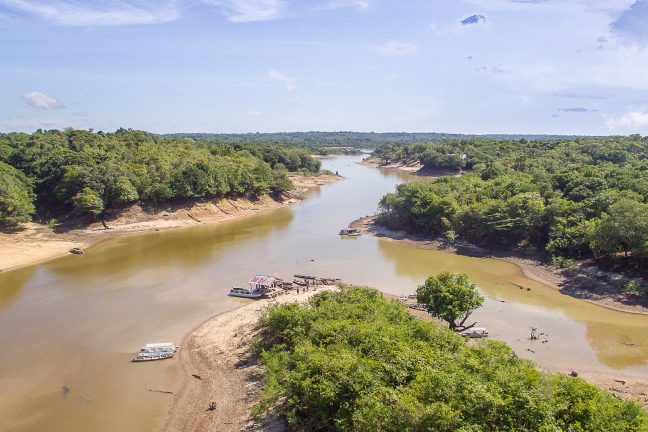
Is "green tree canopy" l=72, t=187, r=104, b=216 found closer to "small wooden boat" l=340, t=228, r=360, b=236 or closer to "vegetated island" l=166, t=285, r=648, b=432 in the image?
"small wooden boat" l=340, t=228, r=360, b=236

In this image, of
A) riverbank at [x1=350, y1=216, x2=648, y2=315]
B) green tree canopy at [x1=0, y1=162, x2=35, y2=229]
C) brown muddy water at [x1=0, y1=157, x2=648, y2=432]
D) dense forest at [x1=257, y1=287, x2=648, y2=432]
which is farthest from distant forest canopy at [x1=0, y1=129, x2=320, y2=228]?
dense forest at [x1=257, y1=287, x2=648, y2=432]

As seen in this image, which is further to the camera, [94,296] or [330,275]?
[330,275]

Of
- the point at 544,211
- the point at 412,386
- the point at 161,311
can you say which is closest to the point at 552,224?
the point at 544,211

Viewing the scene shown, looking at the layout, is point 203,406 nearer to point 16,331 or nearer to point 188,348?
point 188,348

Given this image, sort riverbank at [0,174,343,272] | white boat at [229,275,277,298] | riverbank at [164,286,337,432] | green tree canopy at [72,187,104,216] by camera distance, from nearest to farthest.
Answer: riverbank at [164,286,337,432] → white boat at [229,275,277,298] → riverbank at [0,174,343,272] → green tree canopy at [72,187,104,216]

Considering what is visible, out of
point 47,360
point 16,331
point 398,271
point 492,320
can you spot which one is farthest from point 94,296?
point 492,320

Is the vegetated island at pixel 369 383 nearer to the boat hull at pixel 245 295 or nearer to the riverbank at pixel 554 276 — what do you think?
the boat hull at pixel 245 295
